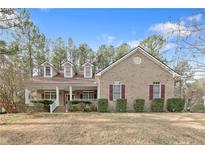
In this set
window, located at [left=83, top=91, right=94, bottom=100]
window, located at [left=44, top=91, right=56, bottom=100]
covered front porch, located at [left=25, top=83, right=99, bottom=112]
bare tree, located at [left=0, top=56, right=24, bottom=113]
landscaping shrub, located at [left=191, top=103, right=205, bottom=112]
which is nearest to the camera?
bare tree, located at [left=0, top=56, right=24, bottom=113]

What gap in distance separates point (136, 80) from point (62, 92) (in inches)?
194

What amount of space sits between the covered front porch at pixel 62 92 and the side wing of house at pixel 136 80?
1233mm

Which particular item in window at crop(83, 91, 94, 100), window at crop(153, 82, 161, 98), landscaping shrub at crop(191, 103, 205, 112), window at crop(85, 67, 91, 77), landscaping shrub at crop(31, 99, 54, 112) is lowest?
landscaping shrub at crop(191, 103, 205, 112)

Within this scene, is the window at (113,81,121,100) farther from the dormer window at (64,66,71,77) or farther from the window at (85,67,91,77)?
the dormer window at (64,66,71,77)

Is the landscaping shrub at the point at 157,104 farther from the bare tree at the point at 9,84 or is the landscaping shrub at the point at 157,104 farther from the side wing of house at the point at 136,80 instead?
the bare tree at the point at 9,84

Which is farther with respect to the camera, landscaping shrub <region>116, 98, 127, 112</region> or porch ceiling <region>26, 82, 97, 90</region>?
porch ceiling <region>26, 82, 97, 90</region>

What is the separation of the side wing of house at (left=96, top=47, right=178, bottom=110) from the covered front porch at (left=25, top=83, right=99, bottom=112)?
123cm

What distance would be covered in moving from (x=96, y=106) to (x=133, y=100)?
2.15m

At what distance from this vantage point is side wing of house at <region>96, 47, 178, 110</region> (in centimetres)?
1130

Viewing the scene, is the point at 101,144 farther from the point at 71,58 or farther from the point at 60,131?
the point at 71,58

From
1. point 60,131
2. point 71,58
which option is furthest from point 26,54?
point 60,131

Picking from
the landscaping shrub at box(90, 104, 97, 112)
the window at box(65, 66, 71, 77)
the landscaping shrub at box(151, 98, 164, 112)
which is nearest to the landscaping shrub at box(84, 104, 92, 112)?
the landscaping shrub at box(90, 104, 97, 112)

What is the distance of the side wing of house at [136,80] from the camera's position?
11.3 meters

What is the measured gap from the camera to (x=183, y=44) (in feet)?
16.1
